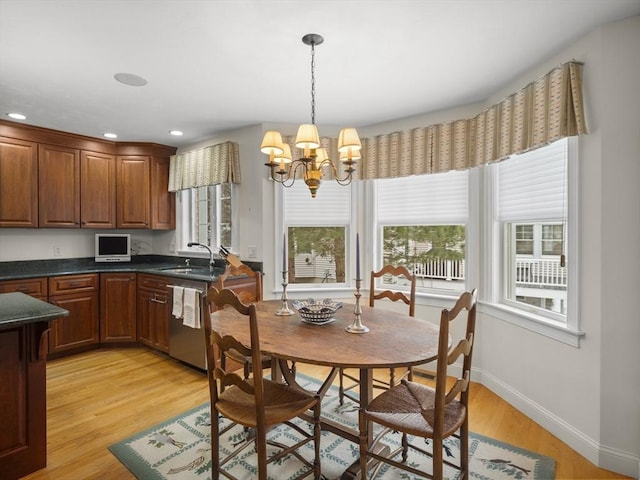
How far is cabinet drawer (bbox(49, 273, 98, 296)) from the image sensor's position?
3.62 meters

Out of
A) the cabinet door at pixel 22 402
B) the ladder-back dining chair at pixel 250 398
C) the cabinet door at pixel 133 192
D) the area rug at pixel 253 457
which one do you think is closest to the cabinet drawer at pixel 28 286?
the cabinet door at pixel 133 192

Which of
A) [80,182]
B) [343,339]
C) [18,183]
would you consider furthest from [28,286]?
[343,339]

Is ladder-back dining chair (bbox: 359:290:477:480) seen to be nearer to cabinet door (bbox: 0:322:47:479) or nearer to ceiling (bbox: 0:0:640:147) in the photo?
ceiling (bbox: 0:0:640:147)

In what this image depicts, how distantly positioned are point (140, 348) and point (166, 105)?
9.04ft

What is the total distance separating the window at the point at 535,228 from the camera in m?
2.40

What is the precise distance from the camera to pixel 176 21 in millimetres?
1911

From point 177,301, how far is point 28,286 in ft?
4.85

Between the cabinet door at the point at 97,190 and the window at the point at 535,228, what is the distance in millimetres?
4270

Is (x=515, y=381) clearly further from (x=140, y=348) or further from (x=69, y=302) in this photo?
(x=69, y=302)

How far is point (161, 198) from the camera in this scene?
4.55 meters

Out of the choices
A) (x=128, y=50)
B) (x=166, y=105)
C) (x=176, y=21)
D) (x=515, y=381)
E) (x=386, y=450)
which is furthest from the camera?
(x=166, y=105)

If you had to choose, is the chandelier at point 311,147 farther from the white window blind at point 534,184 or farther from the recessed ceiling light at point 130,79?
the white window blind at point 534,184

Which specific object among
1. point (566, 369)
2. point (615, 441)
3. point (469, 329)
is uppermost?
point (469, 329)

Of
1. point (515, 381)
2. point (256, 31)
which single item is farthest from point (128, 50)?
point (515, 381)
